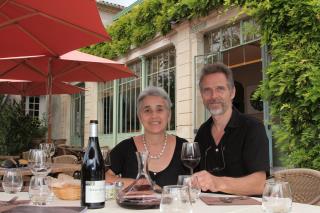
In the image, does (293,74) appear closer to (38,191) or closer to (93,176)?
(93,176)

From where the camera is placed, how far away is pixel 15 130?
12.4 m

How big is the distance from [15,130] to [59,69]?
6652 mm

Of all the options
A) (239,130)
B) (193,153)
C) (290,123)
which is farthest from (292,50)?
(193,153)

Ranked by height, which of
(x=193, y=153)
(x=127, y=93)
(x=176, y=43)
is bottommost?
(x=193, y=153)

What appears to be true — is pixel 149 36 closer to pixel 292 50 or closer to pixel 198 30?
pixel 198 30

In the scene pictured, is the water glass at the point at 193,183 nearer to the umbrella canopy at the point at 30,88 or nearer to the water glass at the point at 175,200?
the water glass at the point at 175,200

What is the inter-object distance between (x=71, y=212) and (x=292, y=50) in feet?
13.4

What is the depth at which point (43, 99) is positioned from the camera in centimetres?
1695

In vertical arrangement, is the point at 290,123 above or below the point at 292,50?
below

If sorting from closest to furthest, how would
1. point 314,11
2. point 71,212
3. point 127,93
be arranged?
point 71,212, point 314,11, point 127,93

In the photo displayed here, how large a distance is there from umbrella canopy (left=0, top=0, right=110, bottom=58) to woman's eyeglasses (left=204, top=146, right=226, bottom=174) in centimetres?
170

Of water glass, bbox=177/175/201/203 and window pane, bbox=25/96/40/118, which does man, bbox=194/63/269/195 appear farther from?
window pane, bbox=25/96/40/118

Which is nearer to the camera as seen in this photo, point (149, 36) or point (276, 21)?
point (276, 21)

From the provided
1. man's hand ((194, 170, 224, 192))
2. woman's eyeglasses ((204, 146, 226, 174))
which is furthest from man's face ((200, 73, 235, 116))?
man's hand ((194, 170, 224, 192))
